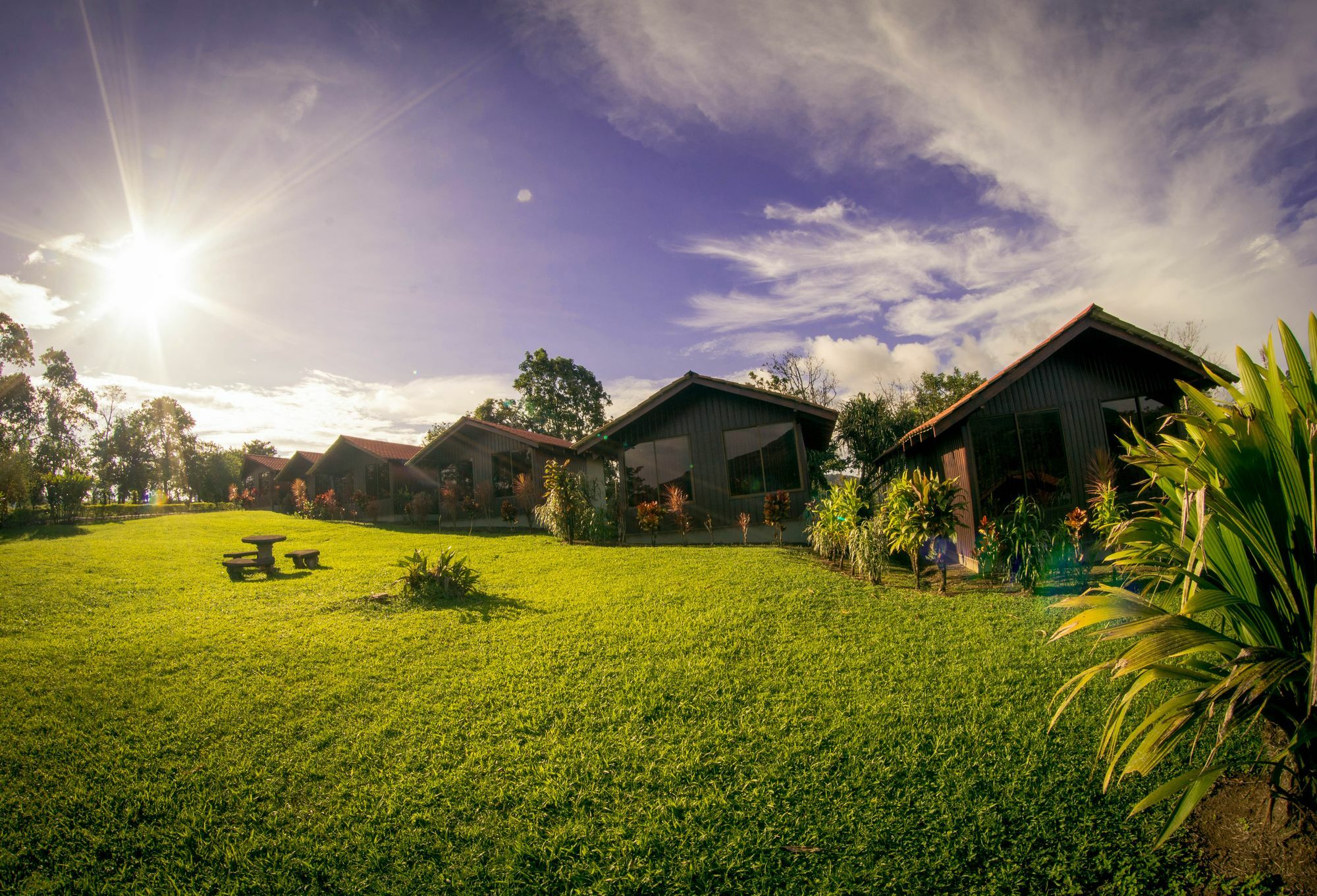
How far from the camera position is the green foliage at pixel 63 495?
2238cm

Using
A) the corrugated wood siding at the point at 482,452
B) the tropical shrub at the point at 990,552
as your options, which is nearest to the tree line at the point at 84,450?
the corrugated wood siding at the point at 482,452

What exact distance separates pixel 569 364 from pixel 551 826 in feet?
136

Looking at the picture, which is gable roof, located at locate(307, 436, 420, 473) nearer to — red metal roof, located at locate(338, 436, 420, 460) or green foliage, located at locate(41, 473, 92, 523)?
red metal roof, located at locate(338, 436, 420, 460)

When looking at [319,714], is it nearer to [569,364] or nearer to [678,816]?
[678,816]

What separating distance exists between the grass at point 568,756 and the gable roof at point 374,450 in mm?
19402

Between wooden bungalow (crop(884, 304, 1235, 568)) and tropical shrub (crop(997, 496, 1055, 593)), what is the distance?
211cm

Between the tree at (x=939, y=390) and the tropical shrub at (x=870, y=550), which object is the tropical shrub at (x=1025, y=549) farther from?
the tree at (x=939, y=390)

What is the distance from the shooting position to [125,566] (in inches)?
436

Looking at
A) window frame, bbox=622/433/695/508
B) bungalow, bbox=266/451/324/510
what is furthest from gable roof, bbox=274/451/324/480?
window frame, bbox=622/433/695/508

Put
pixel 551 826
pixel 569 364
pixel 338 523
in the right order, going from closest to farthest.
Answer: pixel 551 826
pixel 338 523
pixel 569 364

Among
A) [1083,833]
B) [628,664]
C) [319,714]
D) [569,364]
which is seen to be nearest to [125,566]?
[319,714]

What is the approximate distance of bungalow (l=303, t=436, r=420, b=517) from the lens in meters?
25.1

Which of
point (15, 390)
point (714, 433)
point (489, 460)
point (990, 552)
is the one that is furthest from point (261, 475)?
point (990, 552)

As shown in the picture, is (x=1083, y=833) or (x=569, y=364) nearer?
(x=1083, y=833)
